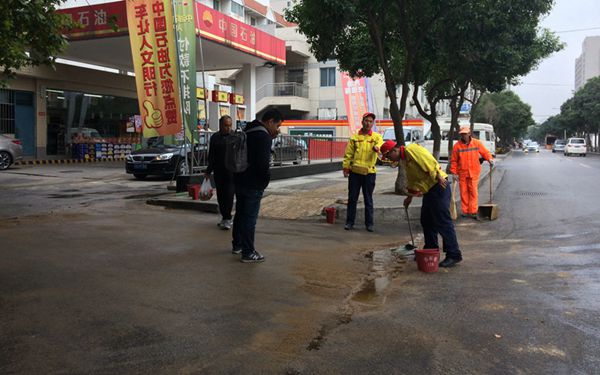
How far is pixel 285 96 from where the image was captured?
4322 cm

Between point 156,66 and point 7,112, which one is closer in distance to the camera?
point 156,66

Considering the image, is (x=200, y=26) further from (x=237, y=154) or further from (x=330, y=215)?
(x=237, y=154)

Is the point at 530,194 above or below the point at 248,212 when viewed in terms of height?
below

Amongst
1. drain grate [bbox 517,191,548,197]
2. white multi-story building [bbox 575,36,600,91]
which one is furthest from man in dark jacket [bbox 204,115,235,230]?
white multi-story building [bbox 575,36,600,91]

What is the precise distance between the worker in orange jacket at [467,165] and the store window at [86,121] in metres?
20.5

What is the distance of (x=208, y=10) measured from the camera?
19.0 m

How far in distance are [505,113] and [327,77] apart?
32.2 meters

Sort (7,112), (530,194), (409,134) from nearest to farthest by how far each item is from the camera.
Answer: (530,194), (7,112), (409,134)

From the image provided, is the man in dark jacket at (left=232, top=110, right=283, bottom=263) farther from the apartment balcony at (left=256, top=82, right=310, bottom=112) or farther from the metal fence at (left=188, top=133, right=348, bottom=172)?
the apartment balcony at (left=256, top=82, right=310, bottom=112)

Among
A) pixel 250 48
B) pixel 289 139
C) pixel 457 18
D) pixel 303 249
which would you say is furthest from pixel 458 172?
pixel 250 48

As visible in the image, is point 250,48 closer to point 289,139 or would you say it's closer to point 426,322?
point 289,139

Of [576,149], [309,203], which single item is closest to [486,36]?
[309,203]

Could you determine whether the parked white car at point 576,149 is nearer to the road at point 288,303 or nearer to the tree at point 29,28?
the road at point 288,303

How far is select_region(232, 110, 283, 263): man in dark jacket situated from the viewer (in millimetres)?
6004
